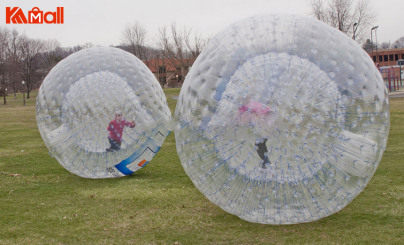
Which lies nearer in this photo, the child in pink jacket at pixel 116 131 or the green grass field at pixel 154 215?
the green grass field at pixel 154 215

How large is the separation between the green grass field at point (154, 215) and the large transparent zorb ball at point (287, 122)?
16.2 inches

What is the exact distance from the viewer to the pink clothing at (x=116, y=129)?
6965 millimetres

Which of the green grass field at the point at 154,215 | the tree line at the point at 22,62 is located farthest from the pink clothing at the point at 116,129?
the tree line at the point at 22,62

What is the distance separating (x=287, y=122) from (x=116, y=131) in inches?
138

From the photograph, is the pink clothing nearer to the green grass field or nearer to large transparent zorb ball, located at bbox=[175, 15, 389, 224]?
the green grass field

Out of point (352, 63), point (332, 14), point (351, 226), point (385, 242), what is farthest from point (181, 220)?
point (332, 14)

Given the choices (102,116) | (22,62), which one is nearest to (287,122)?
(102,116)

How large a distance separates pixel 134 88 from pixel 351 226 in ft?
13.2

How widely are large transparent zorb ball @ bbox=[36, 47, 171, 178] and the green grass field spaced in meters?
0.44

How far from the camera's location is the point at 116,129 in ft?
22.9

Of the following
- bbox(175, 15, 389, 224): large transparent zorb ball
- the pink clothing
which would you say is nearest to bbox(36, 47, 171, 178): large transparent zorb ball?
the pink clothing

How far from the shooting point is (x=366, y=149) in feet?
14.1

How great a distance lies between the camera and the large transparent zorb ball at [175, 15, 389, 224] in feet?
13.8

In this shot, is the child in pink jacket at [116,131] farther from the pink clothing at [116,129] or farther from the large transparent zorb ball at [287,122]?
the large transparent zorb ball at [287,122]
